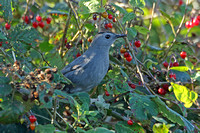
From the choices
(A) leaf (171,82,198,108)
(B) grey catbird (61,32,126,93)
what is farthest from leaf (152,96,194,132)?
(B) grey catbird (61,32,126,93)

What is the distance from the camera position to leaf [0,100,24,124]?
2.03 meters

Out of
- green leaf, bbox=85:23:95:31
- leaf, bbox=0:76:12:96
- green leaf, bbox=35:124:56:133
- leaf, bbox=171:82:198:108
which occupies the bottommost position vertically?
green leaf, bbox=35:124:56:133

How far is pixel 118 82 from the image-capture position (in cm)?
295

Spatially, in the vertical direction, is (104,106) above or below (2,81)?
below

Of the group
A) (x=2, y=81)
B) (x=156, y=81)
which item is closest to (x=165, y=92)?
(x=156, y=81)

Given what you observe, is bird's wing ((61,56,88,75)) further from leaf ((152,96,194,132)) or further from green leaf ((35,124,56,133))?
green leaf ((35,124,56,133))

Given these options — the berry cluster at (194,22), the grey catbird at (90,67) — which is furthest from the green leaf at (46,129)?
the berry cluster at (194,22)

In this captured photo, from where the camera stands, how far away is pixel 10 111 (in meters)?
2.03

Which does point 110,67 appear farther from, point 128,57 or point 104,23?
point 104,23

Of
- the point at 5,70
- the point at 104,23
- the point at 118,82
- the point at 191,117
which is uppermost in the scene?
A: the point at 104,23

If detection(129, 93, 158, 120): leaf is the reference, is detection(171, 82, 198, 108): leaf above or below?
above

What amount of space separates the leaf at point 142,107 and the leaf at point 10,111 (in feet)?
3.46

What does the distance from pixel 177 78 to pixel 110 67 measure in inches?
36.8

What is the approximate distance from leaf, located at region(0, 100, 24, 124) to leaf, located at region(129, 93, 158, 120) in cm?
105
